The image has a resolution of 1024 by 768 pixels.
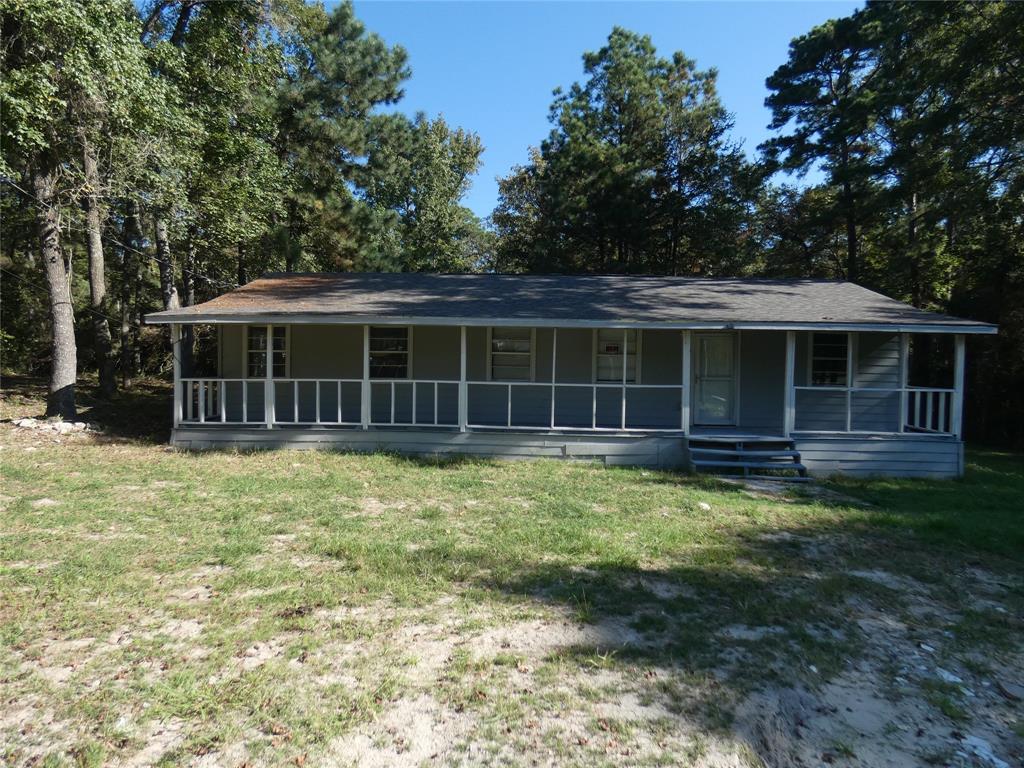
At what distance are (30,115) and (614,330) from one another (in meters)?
11.3

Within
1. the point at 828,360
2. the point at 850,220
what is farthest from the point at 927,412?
the point at 850,220

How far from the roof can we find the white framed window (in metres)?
0.64

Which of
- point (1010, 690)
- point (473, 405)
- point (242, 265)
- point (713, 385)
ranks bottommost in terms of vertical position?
point (1010, 690)

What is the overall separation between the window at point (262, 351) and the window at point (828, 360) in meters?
10.3

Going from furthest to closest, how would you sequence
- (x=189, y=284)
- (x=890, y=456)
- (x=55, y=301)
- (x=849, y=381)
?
(x=189, y=284)
(x=55, y=301)
(x=849, y=381)
(x=890, y=456)

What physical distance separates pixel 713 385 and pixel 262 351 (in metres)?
8.87

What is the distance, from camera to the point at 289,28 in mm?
15648

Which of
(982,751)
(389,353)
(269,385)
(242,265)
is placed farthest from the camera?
(242,265)

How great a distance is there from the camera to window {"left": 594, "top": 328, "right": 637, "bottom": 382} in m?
11.3

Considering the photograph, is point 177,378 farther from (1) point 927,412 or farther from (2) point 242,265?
(1) point 927,412

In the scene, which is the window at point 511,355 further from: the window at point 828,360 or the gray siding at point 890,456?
the window at point 828,360

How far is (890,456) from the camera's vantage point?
9492 millimetres

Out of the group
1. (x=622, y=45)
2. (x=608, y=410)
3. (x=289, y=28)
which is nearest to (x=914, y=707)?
(x=608, y=410)

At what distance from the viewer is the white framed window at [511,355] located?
446 inches
